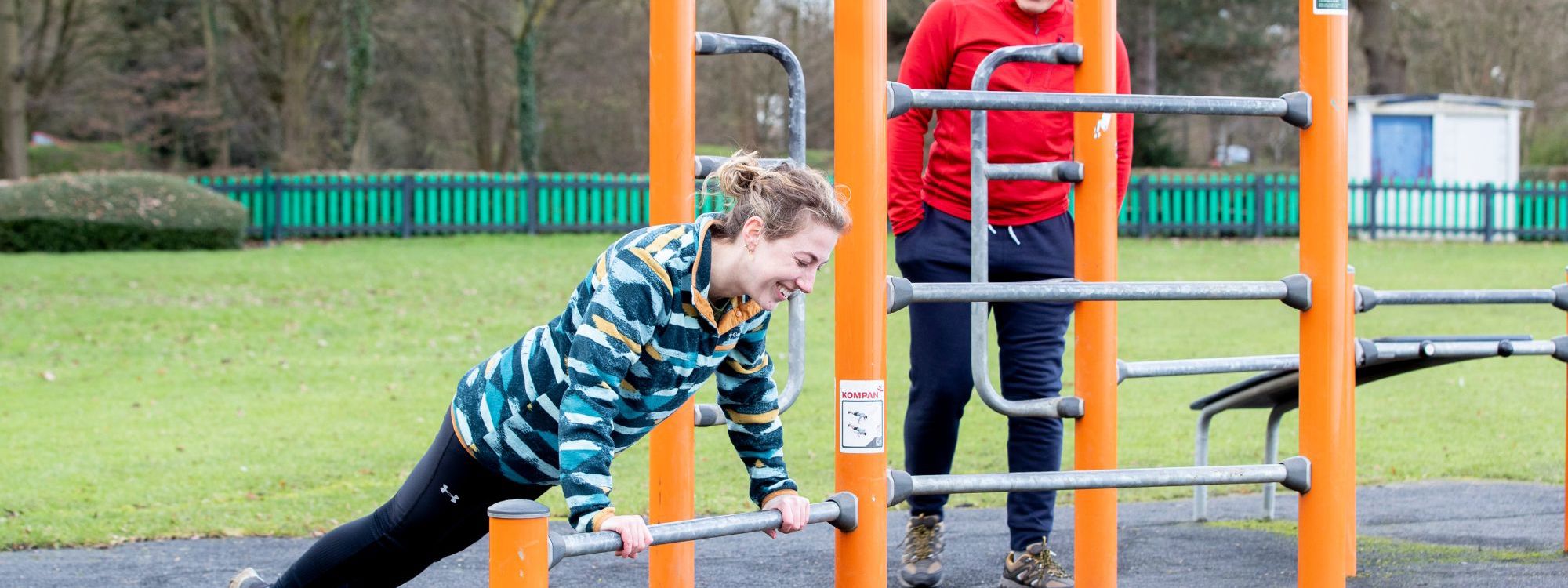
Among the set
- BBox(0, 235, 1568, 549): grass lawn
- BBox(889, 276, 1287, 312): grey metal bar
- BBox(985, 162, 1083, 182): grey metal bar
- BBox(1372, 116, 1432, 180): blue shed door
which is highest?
BBox(1372, 116, 1432, 180): blue shed door

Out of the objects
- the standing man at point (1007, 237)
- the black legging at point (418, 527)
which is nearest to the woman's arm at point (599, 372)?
the black legging at point (418, 527)

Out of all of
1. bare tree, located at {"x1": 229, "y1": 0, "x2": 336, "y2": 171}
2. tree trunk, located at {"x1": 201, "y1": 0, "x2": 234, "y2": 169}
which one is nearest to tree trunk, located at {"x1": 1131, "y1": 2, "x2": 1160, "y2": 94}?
bare tree, located at {"x1": 229, "y1": 0, "x2": 336, "y2": 171}

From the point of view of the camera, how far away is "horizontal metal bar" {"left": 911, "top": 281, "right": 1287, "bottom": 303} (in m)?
3.06

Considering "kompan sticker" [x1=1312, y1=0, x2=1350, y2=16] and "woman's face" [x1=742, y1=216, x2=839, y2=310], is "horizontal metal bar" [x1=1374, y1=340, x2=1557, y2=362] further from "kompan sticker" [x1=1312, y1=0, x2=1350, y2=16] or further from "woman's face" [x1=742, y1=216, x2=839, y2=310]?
"woman's face" [x1=742, y1=216, x2=839, y2=310]

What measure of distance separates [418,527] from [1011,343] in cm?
166

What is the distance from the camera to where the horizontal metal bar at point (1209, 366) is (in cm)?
391

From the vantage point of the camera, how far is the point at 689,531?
259 centimetres

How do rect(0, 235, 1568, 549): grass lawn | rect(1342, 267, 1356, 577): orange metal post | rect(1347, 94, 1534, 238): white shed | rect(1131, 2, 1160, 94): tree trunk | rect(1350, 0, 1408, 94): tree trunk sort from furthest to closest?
rect(1131, 2, 1160, 94): tree trunk → rect(1350, 0, 1408, 94): tree trunk → rect(1347, 94, 1534, 238): white shed → rect(0, 235, 1568, 549): grass lawn → rect(1342, 267, 1356, 577): orange metal post

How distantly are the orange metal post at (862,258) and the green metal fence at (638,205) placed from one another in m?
17.6

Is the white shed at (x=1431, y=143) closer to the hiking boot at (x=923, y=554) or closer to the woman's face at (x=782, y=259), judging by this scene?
the hiking boot at (x=923, y=554)

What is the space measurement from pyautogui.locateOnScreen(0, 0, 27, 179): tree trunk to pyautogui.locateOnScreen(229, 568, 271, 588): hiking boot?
2203 centimetres

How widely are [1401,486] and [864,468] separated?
372 centimetres

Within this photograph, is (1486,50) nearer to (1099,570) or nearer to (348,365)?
(348,365)

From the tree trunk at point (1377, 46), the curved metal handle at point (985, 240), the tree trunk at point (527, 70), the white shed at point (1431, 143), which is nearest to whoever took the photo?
the curved metal handle at point (985, 240)
